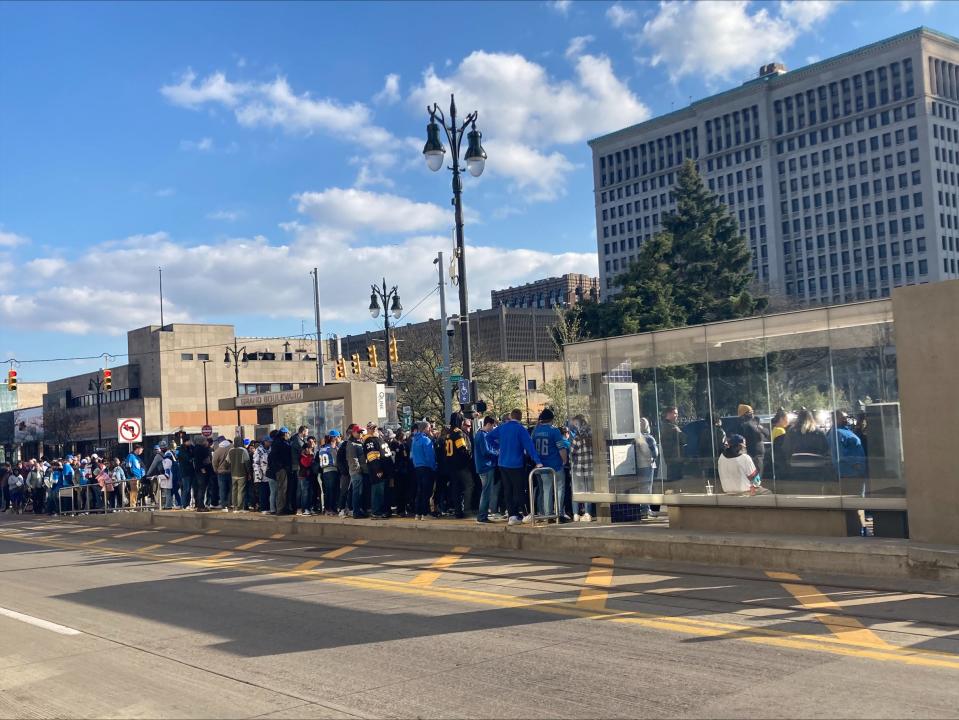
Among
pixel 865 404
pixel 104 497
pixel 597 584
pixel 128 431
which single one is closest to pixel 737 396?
pixel 865 404

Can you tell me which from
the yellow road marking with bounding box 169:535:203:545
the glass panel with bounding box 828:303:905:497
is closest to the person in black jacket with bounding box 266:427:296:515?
the yellow road marking with bounding box 169:535:203:545

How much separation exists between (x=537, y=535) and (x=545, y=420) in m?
1.74

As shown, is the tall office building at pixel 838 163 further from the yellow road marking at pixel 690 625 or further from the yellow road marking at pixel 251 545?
the yellow road marking at pixel 690 625

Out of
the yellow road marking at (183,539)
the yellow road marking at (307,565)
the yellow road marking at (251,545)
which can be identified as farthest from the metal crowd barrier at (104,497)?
the yellow road marking at (307,565)

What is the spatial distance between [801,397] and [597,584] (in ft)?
12.7

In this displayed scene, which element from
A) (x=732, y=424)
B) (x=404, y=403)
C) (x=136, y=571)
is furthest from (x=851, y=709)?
(x=404, y=403)

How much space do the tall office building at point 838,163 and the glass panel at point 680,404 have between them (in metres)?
117

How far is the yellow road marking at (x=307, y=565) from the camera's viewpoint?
43.9 feet

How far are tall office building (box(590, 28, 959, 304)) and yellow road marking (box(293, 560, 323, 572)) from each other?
118952 millimetres

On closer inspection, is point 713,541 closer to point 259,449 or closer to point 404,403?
point 259,449

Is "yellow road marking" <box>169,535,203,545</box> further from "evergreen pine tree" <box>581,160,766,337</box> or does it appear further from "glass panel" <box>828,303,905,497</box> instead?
"evergreen pine tree" <box>581,160,766,337</box>

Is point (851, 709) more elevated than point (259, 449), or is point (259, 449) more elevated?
point (259, 449)

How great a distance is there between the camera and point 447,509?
17.2 m

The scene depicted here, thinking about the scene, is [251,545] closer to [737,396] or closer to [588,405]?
[588,405]
